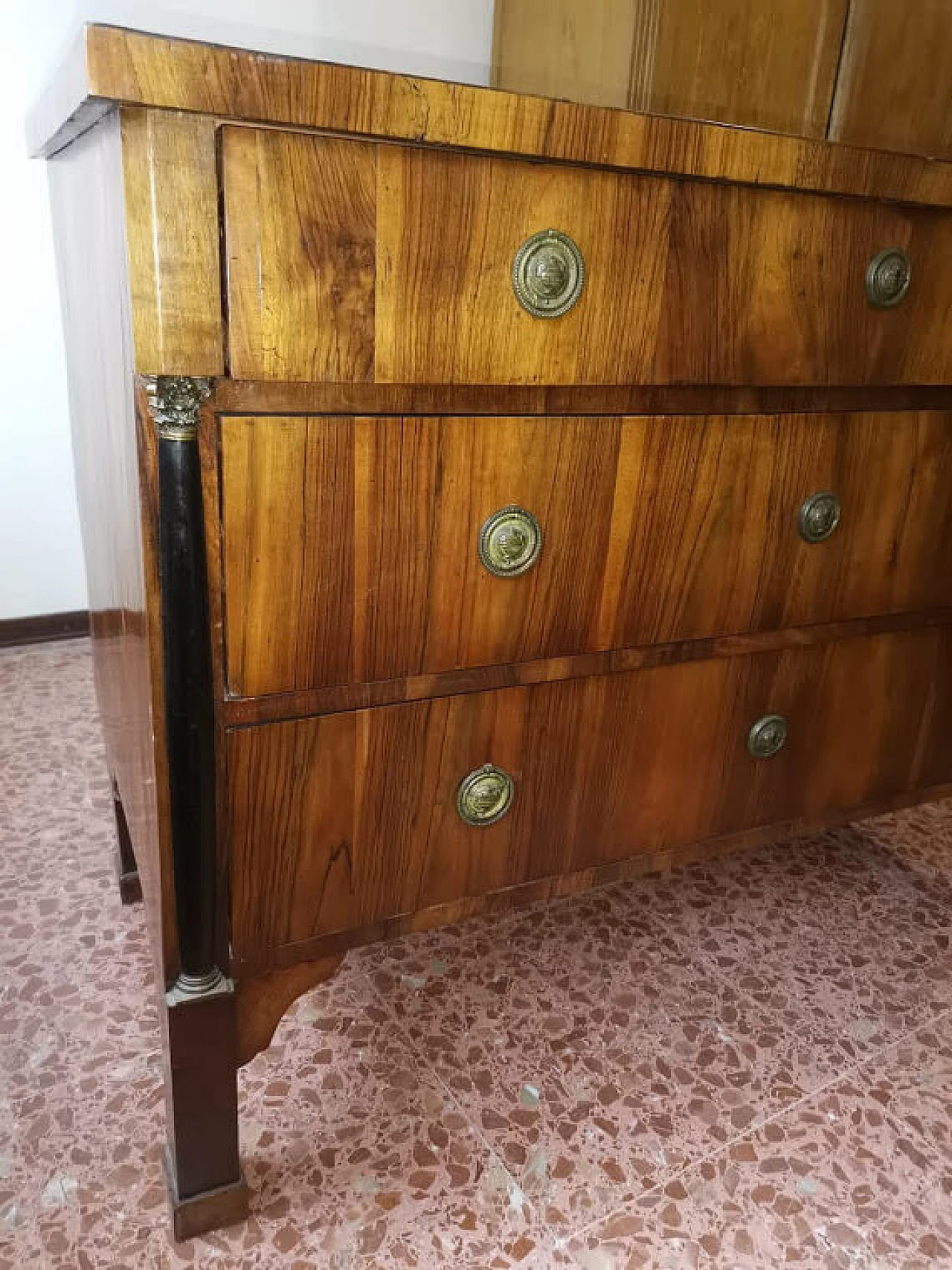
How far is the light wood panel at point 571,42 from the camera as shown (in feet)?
3.73

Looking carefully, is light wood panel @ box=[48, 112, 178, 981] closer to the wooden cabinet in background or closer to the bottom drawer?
the bottom drawer

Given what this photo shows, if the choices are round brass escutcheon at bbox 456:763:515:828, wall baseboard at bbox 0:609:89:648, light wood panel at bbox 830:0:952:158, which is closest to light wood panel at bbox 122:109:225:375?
round brass escutcheon at bbox 456:763:515:828

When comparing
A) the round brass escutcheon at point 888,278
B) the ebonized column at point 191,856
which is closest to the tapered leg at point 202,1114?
the ebonized column at point 191,856

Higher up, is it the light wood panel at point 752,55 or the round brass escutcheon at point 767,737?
the light wood panel at point 752,55

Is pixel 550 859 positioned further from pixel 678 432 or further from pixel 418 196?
pixel 418 196

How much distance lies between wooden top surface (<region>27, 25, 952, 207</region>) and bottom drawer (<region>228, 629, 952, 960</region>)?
0.40 meters

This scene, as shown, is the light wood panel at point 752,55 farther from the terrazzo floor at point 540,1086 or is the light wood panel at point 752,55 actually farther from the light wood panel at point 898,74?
the terrazzo floor at point 540,1086

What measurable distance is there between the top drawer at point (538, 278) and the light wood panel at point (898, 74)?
31 cm

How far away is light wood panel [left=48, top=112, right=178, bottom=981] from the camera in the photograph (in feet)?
2.13

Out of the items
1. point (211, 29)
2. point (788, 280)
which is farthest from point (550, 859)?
point (211, 29)

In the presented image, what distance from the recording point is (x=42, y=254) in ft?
5.74

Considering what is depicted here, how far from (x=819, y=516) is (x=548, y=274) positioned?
36cm

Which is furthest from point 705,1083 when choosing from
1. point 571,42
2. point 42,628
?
point 42,628

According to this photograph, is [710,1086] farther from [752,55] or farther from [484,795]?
[752,55]
